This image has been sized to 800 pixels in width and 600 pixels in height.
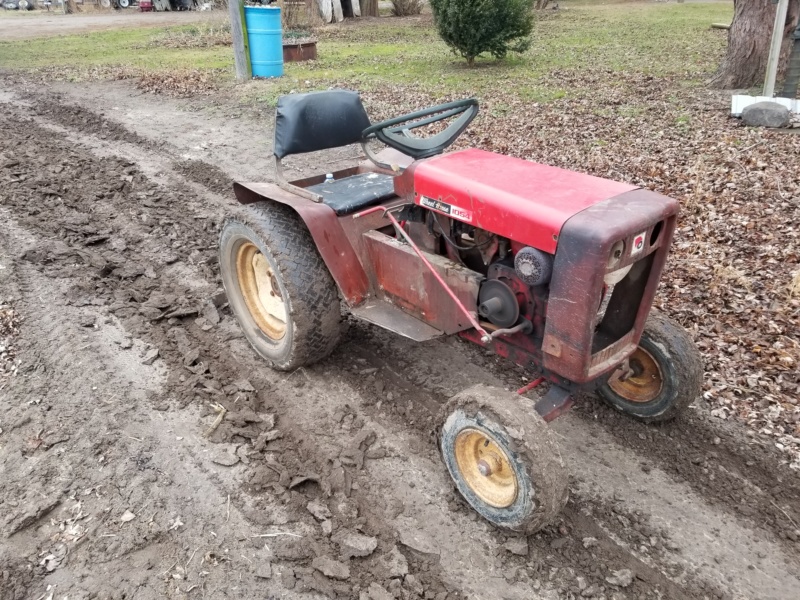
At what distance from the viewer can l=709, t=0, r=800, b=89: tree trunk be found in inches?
325

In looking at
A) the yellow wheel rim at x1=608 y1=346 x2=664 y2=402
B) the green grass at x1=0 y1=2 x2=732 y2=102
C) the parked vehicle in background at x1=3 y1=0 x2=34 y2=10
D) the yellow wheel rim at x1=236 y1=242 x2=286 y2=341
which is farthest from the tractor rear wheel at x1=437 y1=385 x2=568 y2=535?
the parked vehicle in background at x1=3 y1=0 x2=34 y2=10

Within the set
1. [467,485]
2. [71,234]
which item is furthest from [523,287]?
[71,234]

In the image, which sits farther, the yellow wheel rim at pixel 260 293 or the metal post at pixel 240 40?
the metal post at pixel 240 40

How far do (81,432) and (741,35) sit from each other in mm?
9262

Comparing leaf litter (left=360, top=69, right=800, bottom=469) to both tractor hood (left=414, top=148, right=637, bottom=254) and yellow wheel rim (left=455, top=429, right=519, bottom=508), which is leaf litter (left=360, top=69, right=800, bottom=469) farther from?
tractor hood (left=414, top=148, right=637, bottom=254)

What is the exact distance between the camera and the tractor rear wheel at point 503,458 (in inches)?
90.9

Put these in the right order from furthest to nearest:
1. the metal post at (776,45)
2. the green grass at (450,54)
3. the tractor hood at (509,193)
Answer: the green grass at (450,54) → the metal post at (776,45) → the tractor hood at (509,193)

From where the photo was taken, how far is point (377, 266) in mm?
3264

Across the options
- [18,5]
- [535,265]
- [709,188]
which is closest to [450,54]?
[709,188]

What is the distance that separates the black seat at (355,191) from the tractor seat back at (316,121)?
9.1 inches

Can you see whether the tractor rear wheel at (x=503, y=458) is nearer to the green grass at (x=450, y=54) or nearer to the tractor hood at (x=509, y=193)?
the tractor hood at (x=509, y=193)

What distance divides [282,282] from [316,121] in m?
0.93

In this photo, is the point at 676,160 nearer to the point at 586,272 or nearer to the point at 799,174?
the point at 799,174

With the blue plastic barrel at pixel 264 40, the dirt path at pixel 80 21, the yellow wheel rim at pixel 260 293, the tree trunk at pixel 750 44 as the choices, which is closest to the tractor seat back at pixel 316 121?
the yellow wheel rim at pixel 260 293
